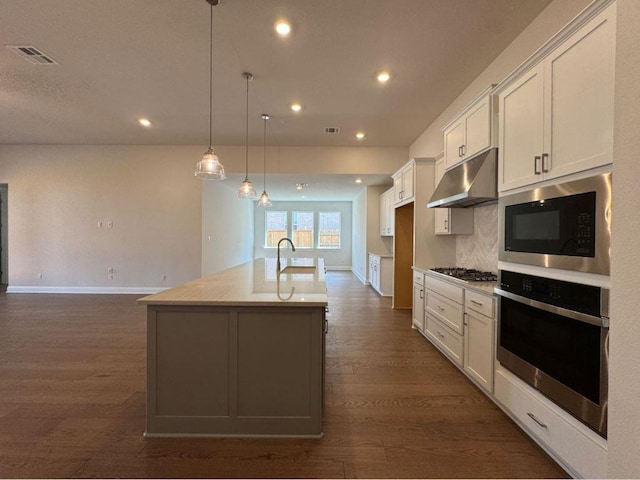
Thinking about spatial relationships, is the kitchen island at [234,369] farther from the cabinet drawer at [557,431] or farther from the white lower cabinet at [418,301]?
the white lower cabinet at [418,301]

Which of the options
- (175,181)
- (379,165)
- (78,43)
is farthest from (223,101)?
(379,165)

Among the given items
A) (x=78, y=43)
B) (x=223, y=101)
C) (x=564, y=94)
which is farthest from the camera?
(x=223, y=101)

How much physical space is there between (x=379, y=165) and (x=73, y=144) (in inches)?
252

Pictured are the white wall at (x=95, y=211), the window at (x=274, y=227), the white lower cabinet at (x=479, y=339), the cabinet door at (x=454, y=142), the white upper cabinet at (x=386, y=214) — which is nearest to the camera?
the white lower cabinet at (x=479, y=339)

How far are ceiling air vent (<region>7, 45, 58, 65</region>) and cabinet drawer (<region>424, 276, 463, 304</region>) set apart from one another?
4.78 m

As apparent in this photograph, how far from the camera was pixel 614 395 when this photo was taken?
37.2 inches

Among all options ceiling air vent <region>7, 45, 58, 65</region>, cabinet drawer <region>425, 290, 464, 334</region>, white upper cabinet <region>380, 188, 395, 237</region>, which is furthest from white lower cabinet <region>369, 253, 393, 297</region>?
ceiling air vent <region>7, 45, 58, 65</region>

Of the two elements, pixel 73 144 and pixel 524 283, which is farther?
pixel 73 144

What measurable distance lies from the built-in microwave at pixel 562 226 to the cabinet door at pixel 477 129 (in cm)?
72

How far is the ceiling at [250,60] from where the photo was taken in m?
2.45

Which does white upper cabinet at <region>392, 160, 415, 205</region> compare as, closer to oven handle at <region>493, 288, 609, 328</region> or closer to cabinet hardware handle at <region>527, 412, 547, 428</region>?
oven handle at <region>493, 288, 609, 328</region>

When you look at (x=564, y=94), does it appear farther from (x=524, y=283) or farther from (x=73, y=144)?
(x=73, y=144)

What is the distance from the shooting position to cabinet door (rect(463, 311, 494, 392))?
2221mm

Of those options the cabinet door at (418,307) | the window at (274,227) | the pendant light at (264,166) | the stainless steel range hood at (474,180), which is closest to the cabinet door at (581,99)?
the stainless steel range hood at (474,180)
